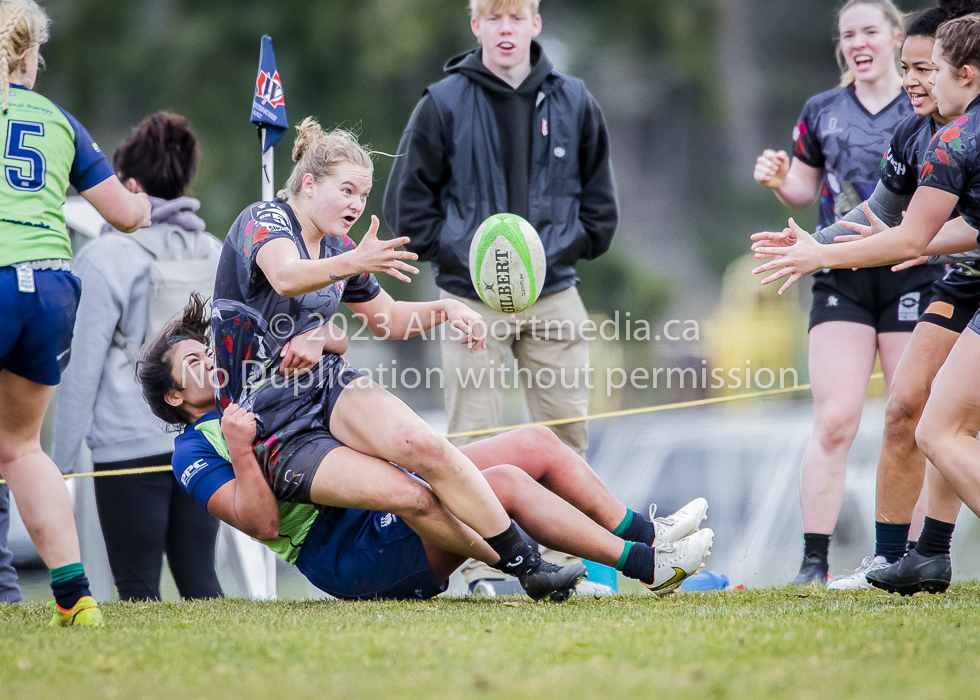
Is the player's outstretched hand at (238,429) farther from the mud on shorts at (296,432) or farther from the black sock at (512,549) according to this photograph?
the black sock at (512,549)

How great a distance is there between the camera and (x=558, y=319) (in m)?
5.05

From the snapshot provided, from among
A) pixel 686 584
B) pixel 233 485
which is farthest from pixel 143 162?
pixel 686 584

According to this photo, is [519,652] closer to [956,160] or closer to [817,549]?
[956,160]

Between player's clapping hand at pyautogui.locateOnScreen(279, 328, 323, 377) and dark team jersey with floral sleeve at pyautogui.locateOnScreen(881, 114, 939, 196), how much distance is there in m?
2.13

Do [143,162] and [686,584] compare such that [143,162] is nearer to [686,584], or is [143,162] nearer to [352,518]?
[352,518]

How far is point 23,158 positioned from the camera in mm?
3373

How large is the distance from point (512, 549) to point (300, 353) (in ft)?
3.10

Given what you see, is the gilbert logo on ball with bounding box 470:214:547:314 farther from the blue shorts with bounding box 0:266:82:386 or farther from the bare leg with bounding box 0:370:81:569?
the bare leg with bounding box 0:370:81:569

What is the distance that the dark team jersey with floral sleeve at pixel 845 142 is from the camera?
4652 millimetres

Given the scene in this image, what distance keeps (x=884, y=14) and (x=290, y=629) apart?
362 cm

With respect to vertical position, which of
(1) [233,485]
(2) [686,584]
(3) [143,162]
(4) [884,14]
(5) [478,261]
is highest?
(4) [884,14]

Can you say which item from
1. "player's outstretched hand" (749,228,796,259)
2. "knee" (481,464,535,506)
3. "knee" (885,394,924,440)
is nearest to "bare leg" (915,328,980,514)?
"knee" (885,394,924,440)

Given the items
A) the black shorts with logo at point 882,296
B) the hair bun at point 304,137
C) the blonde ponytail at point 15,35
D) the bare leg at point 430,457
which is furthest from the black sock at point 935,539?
the blonde ponytail at point 15,35

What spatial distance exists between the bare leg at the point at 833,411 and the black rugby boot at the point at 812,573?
125mm
